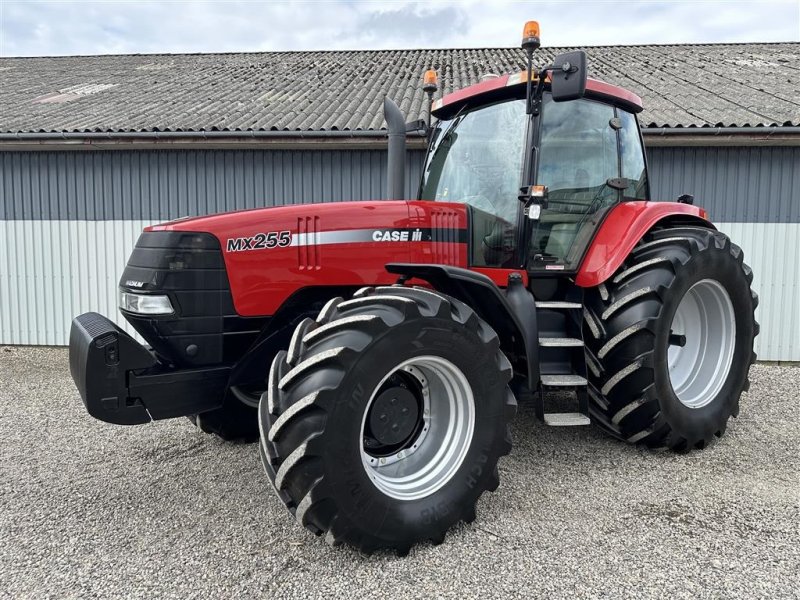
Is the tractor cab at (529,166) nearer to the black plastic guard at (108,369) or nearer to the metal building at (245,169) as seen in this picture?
the black plastic guard at (108,369)

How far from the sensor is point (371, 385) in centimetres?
226

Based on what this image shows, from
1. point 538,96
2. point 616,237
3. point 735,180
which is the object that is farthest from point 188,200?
point 735,180

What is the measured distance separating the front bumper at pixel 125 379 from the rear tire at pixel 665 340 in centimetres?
220

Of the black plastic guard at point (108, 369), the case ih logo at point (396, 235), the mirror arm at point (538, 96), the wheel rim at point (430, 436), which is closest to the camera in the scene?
the black plastic guard at point (108, 369)

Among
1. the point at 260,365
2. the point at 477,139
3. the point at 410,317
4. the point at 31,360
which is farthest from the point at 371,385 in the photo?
the point at 31,360

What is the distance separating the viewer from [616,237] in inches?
133

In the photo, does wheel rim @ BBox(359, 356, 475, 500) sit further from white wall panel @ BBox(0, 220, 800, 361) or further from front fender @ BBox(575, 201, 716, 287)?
white wall panel @ BBox(0, 220, 800, 361)

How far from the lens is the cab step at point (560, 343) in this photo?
3.13 m

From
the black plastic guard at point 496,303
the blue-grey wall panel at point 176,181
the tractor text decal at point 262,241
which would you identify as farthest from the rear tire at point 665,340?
the blue-grey wall panel at point 176,181

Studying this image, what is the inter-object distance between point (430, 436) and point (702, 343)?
2354 millimetres

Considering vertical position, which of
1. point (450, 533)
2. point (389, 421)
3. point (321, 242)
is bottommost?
point (450, 533)

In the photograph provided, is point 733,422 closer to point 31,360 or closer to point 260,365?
point 260,365

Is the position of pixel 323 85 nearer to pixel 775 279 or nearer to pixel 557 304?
pixel 775 279

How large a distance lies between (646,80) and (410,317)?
7756mm
